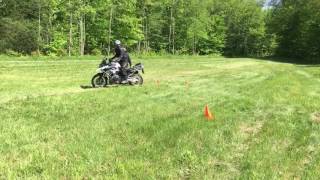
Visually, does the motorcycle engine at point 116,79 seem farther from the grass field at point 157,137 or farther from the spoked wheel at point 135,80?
the grass field at point 157,137

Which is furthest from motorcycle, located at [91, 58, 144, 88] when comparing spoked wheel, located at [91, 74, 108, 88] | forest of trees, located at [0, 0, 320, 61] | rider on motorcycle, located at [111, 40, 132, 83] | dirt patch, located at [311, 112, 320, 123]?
forest of trees, located at [0, 0, 320, 61]

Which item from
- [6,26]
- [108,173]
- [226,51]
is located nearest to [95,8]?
[6,26]

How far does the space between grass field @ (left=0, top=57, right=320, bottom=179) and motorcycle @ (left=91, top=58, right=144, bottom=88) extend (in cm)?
360

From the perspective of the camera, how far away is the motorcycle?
18609 mm

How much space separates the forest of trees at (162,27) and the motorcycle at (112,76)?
3775cm

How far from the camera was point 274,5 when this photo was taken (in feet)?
283

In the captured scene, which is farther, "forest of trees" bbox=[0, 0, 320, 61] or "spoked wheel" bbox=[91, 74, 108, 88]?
"forest of trees" bbox=[0, 0, 320, 61]

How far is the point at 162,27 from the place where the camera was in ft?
253

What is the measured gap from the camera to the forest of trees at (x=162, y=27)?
5847cm

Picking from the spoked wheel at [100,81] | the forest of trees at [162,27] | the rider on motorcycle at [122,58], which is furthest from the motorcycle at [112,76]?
the forest of trees at [162,27]

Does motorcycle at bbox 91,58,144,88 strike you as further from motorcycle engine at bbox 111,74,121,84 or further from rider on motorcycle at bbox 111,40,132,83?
rider on motorcycle at bbox 111,40,132,83

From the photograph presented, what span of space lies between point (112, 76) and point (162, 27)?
58.9m

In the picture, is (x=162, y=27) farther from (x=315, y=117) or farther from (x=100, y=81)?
(x=315, y=117)

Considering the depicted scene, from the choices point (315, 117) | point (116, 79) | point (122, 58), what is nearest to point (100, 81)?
point (116, 79)
